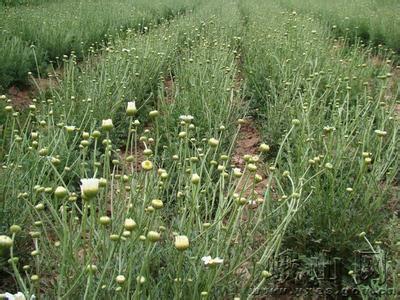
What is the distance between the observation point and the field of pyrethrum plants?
67.7 inches

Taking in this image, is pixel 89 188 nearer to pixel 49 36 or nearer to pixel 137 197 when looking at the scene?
pixel 137 197

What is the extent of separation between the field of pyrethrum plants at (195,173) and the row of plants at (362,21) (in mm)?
114

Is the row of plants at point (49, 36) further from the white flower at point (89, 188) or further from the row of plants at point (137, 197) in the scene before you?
the white flower at point (89, 188)

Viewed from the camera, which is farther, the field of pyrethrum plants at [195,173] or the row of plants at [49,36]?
the row of plants at [49,36]

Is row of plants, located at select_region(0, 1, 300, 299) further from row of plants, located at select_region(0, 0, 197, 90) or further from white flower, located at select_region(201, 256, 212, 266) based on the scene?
row of plants, located at select_region(0, 0, 197, 90)

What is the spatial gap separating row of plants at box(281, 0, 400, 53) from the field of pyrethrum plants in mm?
114

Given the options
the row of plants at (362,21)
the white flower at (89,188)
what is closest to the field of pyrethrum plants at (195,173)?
the white flower at (89,188)

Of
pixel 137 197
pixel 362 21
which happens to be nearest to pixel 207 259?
pixel 137 197

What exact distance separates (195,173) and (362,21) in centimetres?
734

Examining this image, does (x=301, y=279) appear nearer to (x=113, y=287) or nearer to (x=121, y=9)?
(x=113, y=287)

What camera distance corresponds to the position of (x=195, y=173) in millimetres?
1823

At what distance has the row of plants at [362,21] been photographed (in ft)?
23.6

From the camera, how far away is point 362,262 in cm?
220

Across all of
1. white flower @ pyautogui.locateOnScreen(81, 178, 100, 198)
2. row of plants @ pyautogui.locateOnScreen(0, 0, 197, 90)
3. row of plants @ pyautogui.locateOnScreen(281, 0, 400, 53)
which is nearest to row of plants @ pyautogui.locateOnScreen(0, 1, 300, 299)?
white flower @ pyautogui.locateOnScreen(81, 178, 100, 198)
